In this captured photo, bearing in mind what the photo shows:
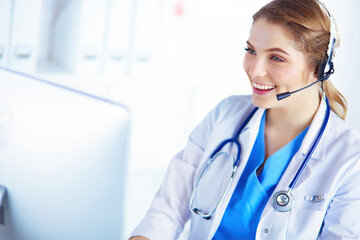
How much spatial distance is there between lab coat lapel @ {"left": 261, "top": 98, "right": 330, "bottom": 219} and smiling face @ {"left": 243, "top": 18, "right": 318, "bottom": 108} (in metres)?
0.10

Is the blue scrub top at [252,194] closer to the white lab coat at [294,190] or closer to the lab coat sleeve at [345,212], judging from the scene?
the white lab coat at [294,190]

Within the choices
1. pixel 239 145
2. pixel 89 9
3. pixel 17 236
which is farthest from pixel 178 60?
pixel 17 236

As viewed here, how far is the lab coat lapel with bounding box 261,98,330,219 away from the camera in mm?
1278

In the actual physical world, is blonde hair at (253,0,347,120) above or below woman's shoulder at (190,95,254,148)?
above

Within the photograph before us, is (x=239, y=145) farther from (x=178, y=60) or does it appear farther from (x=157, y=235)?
(x=178, y=60)

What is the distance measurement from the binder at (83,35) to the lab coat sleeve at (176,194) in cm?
110

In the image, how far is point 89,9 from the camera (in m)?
2.35

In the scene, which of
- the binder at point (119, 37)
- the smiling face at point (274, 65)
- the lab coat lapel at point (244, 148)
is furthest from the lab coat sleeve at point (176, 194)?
the binder at point (119, 37)

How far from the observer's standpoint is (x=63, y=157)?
0.85 meters

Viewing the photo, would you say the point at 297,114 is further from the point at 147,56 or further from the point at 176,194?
the point at 147,56

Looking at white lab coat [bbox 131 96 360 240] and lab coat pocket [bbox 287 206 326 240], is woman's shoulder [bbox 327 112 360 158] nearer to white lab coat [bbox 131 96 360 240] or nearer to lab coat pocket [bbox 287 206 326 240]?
white lab coat [bbox 131 96 360 240]

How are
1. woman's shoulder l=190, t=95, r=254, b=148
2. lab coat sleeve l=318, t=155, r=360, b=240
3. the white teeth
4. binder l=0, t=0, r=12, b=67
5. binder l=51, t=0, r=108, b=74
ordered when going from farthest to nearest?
binder l=51, t=0, r=108, b=74 < binder l=0, t=0, r=12, b=67 < woman's shoulder l=190, t=95, r=254, b=148 < the white teeth < lab coat sleeve l=318, t=155, r=360, b=240

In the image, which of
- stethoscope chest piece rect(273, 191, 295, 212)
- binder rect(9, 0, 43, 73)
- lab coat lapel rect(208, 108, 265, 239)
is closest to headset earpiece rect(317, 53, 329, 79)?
lab coat lapel rect(208, 108, 265, 239)

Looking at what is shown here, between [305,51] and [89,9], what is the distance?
1.35 m
